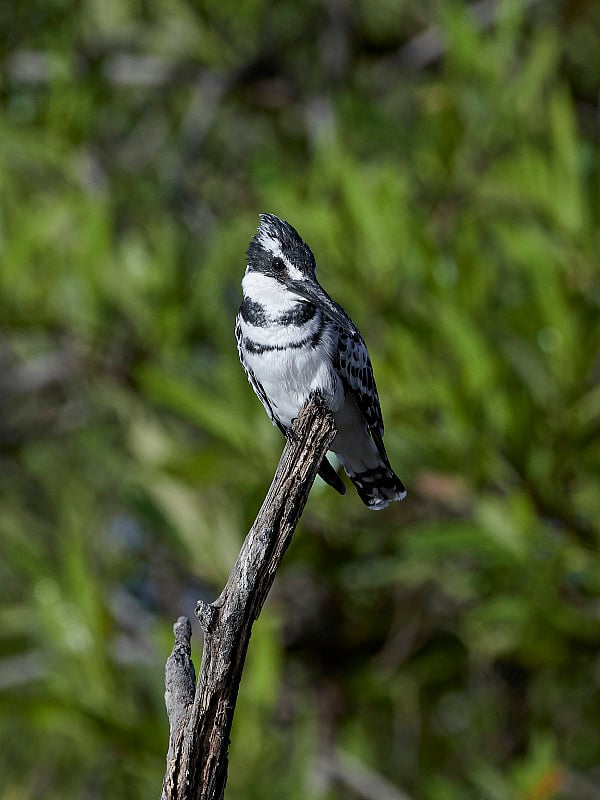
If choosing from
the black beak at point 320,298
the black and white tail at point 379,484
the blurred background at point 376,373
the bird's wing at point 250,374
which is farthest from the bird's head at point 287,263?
the blurred background at point 376,373

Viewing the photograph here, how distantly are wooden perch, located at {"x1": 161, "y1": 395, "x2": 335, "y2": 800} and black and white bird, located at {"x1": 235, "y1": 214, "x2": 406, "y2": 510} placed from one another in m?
0.76

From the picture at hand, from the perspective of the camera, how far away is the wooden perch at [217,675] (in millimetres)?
1165

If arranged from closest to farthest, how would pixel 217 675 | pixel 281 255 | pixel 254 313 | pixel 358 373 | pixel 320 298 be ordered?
pixel 217 675
pixel 320 298
pixel 281 255
pixel 254 313
pixel 358 373

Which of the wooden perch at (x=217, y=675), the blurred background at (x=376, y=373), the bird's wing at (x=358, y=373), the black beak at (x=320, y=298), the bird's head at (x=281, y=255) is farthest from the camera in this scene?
the blurred background at (x=376, y=373)

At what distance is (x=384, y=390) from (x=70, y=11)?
231cm

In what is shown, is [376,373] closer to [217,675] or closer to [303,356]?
[303,356]

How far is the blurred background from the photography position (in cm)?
277

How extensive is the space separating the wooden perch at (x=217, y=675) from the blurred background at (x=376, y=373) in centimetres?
143

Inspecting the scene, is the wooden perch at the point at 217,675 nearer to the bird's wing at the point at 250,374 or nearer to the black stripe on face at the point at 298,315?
the black stripe on face at the point at 298,315

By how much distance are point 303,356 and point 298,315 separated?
0.28 feet

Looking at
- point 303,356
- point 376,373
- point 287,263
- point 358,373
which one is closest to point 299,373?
point 303,356

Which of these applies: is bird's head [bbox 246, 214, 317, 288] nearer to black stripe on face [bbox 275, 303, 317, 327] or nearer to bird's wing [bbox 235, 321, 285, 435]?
black stripe on face [bbox 275, 303, 317, 327]

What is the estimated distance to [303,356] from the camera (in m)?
2.20

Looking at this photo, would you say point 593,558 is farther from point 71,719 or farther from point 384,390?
point 71,719
